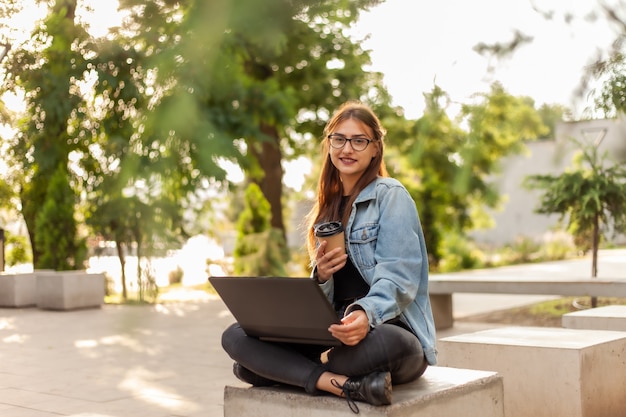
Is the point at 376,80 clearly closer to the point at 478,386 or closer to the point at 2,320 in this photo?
the point at 2,320

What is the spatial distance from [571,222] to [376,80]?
8259 millimetres

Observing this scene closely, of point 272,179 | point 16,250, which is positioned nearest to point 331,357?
point 272,179

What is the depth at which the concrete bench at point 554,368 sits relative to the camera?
4312 millimetres

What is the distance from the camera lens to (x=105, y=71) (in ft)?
33.4

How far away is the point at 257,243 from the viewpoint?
16.1 meters

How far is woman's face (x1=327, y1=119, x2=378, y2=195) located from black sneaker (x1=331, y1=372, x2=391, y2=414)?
79 centimetres

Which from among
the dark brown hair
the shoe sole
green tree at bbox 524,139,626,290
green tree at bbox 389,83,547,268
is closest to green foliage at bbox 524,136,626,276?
green tree at bbox 524,139,626,290

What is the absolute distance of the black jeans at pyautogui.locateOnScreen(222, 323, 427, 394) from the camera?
3.09m

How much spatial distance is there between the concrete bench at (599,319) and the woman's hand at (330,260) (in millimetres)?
3050

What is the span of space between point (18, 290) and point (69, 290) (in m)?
1.18

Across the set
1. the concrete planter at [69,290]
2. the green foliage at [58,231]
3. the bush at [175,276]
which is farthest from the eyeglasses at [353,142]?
the bush at [175,276]

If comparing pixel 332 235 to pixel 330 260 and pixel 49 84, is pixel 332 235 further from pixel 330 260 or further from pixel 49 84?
pixel 49 84

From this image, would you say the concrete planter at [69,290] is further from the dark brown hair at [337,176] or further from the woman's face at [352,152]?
the woman's face at [352,152]

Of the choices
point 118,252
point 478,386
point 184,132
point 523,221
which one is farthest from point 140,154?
point 523,221
